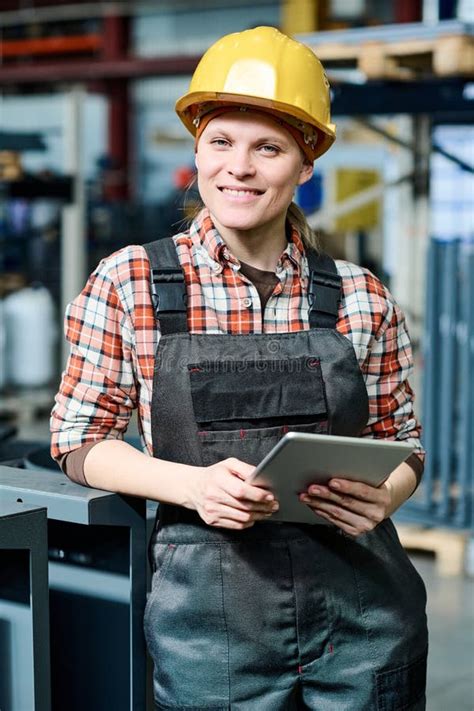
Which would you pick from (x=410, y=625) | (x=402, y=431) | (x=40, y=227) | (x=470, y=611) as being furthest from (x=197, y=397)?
(x=40, y=227)

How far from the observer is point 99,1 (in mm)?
18125

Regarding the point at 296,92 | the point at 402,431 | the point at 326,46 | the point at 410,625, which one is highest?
the point at 326,46

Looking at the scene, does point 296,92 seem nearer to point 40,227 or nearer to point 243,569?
point 243,569

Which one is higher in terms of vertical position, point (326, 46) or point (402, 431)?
point (326, 46)

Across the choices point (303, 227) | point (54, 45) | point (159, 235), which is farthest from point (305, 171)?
point (54, 45)

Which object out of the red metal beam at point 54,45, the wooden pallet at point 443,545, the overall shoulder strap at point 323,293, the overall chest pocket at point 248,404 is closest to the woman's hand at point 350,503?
the overall chest pocket at point 248,404

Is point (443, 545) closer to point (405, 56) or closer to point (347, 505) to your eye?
point (405, 56)

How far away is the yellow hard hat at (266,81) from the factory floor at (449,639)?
7.29 ft

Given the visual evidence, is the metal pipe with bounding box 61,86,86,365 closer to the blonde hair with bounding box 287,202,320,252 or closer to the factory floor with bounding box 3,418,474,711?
the factory floor with bounding box 3,418,474,711

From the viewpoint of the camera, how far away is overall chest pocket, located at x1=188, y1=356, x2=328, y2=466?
1.71m

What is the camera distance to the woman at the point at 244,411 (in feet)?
5.61

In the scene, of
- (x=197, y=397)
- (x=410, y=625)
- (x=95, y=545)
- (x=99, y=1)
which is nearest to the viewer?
(x=197, y=397)

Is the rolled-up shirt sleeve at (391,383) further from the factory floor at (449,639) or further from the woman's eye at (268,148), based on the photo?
the factory floor at (449,639)

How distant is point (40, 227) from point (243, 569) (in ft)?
27.0
